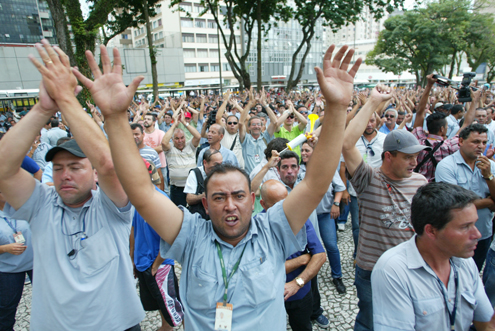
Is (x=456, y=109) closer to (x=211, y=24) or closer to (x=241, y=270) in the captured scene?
(x=241, y=270)

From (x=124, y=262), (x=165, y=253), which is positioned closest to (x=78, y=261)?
(x=124, y=262)

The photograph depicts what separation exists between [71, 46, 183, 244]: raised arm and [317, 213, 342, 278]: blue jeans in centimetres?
280

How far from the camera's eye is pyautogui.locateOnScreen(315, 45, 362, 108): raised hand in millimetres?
1443

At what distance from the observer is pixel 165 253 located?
1.56 meters

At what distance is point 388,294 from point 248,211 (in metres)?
0.96

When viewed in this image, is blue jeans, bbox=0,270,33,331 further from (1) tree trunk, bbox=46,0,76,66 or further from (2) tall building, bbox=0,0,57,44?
(2) tall building, bbox=0,0,57,44

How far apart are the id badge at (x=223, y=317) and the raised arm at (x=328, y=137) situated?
0.60 m

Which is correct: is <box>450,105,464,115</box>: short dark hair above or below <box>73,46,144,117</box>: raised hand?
below

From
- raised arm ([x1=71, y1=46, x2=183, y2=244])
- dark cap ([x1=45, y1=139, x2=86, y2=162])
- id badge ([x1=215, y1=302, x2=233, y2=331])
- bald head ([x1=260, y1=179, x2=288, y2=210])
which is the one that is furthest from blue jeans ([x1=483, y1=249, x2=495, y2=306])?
dark cap ([x1=45, y1=139, x2=86, y2=162])

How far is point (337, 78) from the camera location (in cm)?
150

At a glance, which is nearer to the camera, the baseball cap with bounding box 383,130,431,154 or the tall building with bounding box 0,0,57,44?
the baseball cap with bounding box 383,130,431,154

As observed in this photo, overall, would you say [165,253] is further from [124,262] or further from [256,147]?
[256,147]

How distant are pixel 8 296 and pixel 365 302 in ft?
10.9

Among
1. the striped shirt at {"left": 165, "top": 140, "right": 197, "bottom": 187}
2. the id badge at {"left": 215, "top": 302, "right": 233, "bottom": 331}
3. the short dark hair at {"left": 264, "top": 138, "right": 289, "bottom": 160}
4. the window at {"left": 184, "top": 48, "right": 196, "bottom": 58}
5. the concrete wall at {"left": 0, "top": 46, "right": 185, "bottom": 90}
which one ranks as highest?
the window at {"left": 184, "top": 48, "right": 196, "bottom": 58}
